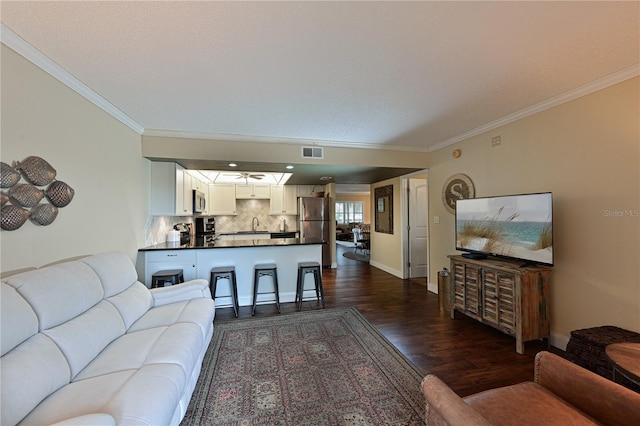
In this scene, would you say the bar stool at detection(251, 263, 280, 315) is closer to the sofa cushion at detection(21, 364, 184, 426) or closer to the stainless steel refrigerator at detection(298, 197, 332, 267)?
the sofa cushion at detection(21, 364, 184, 426)

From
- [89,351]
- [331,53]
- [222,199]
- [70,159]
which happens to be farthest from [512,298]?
[222,199]

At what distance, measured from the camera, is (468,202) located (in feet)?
10.7

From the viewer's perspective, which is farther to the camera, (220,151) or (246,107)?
(220,151)

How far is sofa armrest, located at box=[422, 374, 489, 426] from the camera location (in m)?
0.93

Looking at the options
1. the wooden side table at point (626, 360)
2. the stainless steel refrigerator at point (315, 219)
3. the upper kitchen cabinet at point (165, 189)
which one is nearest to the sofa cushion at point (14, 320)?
the upper kitchen cabinet at point (165, 189)

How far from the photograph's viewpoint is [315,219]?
21.4 ft

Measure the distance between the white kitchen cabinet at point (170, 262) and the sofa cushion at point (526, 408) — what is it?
11.5 ft

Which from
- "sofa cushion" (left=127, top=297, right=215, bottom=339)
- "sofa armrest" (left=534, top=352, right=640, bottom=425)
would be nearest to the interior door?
"sofa armrest" (left=534, top=352, right=640, bottom=425)

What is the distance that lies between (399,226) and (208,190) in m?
4.61

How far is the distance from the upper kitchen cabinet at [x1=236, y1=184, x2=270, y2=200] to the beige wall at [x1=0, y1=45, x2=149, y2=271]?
3300mm

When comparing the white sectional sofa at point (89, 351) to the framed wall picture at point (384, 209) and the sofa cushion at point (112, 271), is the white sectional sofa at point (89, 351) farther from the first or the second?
the framed wall picture at point (384, 209)

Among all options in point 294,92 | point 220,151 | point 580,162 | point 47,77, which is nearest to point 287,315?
point 220,151

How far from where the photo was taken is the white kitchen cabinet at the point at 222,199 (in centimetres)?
635

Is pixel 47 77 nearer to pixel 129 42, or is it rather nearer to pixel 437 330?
pixel 129 42
